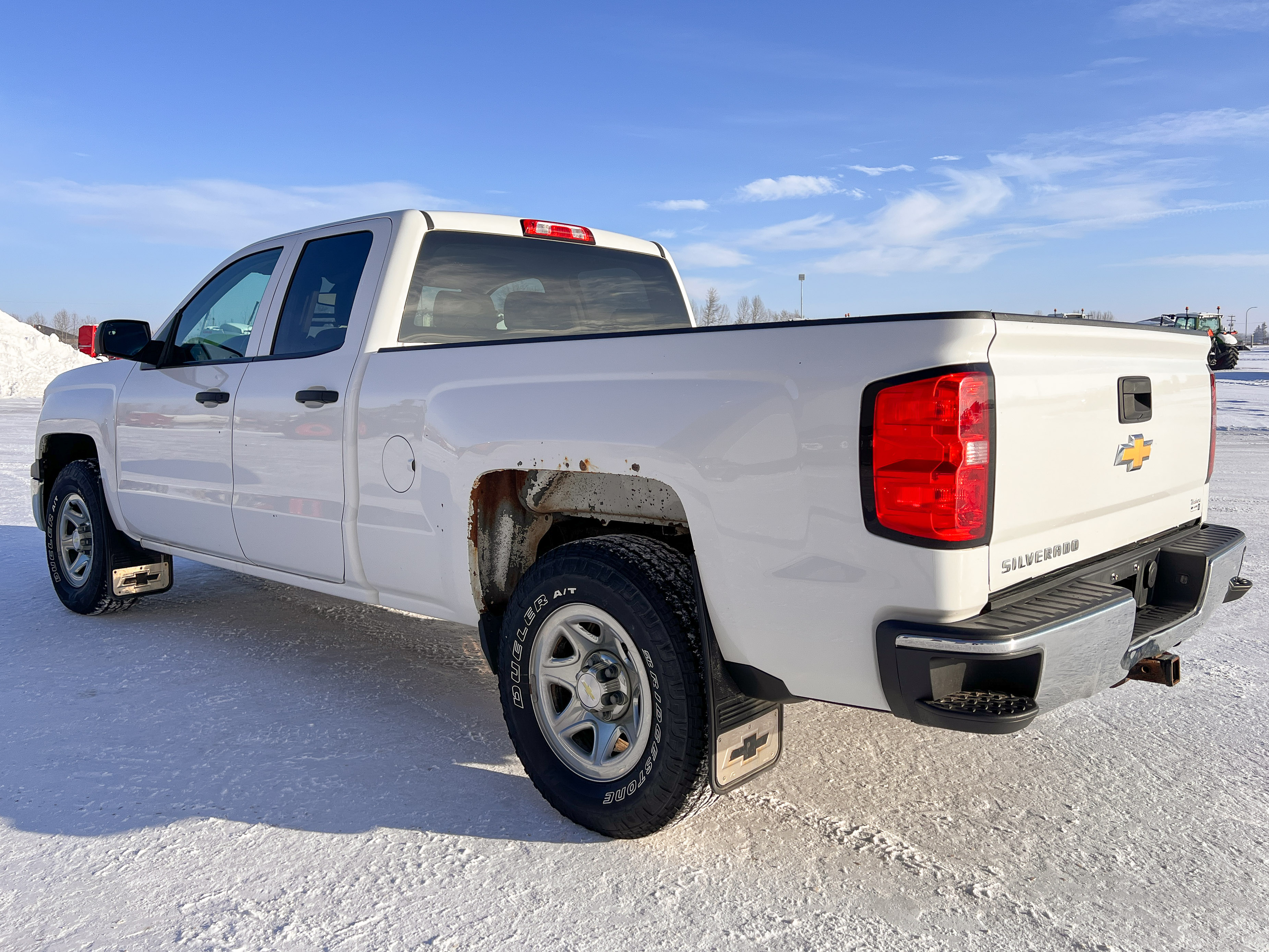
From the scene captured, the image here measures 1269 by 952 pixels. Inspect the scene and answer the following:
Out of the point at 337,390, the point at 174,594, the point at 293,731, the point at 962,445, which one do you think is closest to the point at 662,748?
the point at 962,445

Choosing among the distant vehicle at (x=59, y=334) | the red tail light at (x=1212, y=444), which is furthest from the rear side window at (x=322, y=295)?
the distant vehicle at (x=59, y=334)

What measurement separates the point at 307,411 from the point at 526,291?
1.14m

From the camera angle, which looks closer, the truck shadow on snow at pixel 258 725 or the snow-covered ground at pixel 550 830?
the snow-covered ground at pixel 550 830

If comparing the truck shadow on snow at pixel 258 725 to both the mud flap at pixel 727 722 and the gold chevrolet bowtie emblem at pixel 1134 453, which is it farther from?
the gold chevrolet bowtie emblem at pixel 1134 453

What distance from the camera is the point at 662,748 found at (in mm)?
2793

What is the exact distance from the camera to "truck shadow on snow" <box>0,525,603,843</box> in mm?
3131

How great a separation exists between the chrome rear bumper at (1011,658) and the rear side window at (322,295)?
8.76 ft

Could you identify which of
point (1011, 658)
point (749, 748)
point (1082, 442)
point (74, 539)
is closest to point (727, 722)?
point (749, 748)

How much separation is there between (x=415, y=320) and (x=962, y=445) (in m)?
2.51

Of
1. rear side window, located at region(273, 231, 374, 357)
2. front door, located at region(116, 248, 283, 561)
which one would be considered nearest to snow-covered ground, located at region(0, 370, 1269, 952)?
front door, located at region(116, 248, 283, 561)

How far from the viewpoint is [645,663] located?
2844mm

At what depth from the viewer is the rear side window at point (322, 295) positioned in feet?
13.4

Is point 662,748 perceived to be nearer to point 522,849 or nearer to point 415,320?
point 522,849

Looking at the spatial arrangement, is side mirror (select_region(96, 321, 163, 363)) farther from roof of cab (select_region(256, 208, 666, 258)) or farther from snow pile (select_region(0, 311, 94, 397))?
snow pile (select_region(0, 311, 94, 397))
